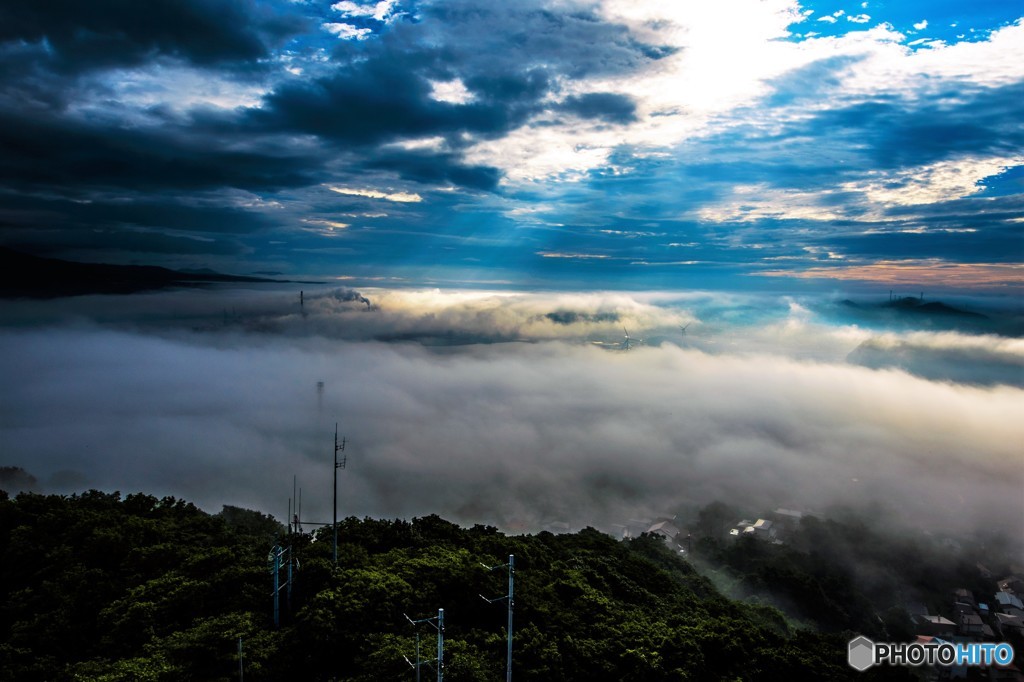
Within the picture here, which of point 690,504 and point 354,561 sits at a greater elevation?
point 354,561

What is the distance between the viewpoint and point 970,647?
781 inches

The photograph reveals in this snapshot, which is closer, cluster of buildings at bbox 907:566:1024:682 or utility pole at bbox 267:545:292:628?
utility pole at bbox 267:545:292:628

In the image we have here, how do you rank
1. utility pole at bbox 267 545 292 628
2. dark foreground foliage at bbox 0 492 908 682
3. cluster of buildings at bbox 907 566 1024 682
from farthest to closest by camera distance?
cluster of buildings at bbox 907 566 1024 682 → utility pole at bbox 267 545 292 628 → dark foreground foliage at bbox 0 492 908 682

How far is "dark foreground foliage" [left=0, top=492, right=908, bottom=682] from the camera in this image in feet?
63.7

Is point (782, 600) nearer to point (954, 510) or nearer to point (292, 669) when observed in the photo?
point (954, 510)

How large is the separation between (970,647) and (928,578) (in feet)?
100

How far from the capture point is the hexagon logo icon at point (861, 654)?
65.3ft

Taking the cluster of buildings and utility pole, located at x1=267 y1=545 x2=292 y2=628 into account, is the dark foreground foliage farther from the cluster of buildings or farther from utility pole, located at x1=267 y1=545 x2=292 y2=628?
the cluster of buildings

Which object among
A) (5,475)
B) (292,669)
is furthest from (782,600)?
(5,475)
